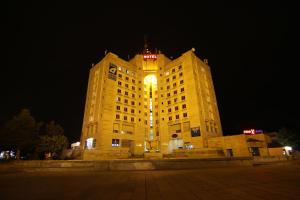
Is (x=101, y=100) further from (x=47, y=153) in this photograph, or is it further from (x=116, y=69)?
(x=47, y=153)

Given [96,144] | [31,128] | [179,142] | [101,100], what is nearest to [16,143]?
[31,128]

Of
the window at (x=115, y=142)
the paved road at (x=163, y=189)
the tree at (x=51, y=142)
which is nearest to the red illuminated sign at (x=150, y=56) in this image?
the window at (x=115, y=142)

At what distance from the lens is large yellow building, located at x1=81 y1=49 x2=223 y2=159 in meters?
57.2

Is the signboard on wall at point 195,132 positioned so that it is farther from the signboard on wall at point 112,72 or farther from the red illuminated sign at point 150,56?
the red illuminated sign at point 150,56

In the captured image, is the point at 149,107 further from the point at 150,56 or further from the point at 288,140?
the point at 288,140

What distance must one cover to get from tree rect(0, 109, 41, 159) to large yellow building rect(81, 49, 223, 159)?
62.0ft

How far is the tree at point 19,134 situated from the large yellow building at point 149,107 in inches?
744

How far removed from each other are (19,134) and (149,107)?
4773 cm

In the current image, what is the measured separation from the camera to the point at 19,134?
36.5 metres

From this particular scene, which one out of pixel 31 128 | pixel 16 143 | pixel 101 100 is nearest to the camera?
pixel 16 143

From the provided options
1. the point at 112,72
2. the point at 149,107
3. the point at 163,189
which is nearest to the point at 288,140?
the point at 149,107

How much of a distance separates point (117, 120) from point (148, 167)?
146 ft

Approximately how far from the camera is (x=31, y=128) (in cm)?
3925

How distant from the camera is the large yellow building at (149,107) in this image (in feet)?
188
